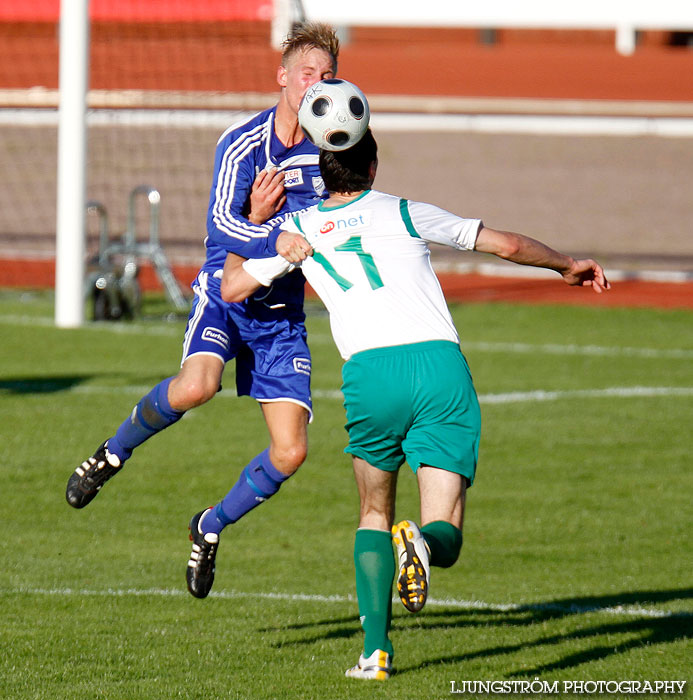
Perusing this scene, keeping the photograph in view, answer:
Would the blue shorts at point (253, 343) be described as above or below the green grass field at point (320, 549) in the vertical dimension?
above

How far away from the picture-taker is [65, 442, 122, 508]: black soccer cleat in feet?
22.2

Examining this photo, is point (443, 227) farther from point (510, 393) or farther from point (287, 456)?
point (510, 393)

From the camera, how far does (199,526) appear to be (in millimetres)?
6609

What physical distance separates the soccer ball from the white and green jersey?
8.9 inches

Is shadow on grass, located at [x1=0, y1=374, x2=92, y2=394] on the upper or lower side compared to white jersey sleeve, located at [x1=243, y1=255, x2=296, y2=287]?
lower

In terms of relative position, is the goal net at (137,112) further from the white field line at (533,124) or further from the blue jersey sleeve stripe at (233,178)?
the blue jersey sleeve stripe at (233,178)

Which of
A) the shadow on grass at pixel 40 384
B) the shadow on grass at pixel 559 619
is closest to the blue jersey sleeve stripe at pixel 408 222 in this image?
the shadow on grass at pixel 559 619

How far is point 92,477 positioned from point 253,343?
1.01 m

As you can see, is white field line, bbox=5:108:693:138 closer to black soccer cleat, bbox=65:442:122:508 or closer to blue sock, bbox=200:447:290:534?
black soccer cleat, bbox=65:442:122:508

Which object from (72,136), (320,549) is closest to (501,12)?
(72,136)

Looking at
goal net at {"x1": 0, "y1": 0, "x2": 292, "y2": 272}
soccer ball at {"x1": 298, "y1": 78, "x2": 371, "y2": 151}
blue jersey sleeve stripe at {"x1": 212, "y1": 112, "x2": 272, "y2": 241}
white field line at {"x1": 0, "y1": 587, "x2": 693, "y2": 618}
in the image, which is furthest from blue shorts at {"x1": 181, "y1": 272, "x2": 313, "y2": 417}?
goal net at {"x1": 0, "y1": 0, "x2": 292, "y2": 272}

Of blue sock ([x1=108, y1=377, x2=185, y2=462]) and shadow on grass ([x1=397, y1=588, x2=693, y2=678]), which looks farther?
blue sock ([x1=108, y1=377, x2=185, y2=462])

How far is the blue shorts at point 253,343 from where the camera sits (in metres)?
6.60

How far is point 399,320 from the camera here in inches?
201
